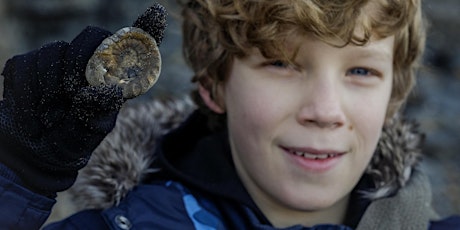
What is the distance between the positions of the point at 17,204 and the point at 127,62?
38 centimetres

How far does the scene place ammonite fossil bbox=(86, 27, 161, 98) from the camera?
1.68 metres

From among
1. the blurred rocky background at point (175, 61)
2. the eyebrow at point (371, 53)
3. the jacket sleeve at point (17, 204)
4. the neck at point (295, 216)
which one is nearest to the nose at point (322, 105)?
the eyebrow at point (371, 53)

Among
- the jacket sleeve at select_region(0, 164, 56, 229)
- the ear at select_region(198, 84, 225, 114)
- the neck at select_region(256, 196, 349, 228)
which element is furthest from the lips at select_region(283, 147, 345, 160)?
the jacket sleeve at select_region(0, 164, 56, 229)

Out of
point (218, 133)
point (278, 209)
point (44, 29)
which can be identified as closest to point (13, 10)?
point (44, 29)

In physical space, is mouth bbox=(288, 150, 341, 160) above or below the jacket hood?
above

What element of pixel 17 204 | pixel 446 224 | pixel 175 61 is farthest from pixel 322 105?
pixel 175 61

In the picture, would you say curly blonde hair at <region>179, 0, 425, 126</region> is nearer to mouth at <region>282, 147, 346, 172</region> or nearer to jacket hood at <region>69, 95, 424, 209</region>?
jacket hood at <region>69, 95, 424, 209</region>

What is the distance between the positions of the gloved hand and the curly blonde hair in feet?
1.35

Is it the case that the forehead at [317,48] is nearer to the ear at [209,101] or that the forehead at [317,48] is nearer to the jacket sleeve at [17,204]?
the ear at [209,101]

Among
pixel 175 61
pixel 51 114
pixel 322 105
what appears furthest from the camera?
pixel 175 61

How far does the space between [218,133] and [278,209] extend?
34 cm

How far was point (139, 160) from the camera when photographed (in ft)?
7.63

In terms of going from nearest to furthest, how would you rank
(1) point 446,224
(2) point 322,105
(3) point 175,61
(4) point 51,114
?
(4) point 51,114 < (2) point 322,105 < (1) point 446,224 < (3) point 175,61

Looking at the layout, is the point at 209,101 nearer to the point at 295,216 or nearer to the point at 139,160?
the point at 139,160
